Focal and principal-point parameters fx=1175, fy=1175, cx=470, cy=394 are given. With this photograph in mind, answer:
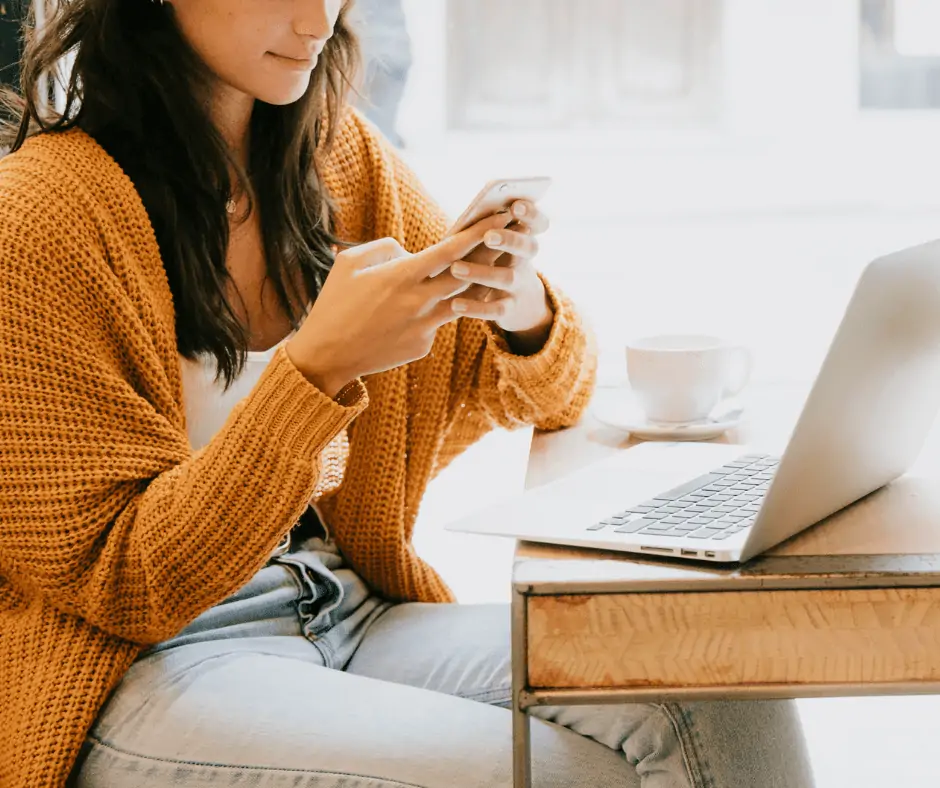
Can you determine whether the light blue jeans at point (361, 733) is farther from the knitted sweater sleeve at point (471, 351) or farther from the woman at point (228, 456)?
the knitted sweater sleeve at point (471, 351)

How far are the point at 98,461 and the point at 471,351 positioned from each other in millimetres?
409

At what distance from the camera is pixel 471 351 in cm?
112

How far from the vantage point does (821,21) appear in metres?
2.58

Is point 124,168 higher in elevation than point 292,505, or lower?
higher

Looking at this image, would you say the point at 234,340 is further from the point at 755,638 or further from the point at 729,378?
the point at 755,638

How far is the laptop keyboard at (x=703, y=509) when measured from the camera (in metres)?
0.68

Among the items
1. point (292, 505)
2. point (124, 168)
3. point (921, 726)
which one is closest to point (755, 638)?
point (292, 505)

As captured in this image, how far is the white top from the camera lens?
989mm

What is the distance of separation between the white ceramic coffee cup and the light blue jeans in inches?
9.7

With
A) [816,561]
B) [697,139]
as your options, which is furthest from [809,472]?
[697,139]

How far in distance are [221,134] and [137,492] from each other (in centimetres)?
37

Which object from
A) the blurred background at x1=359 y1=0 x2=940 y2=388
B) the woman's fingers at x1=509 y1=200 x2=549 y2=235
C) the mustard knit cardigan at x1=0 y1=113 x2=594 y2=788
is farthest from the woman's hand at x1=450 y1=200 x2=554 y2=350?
the blurred background at x1=359 y1=0 x2=940 y2=388

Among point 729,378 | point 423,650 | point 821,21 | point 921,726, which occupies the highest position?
point 821,21

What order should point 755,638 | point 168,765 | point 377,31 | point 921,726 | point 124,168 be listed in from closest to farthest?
point 755,638
point 168,765
point 124,168
point 921,726
point 377,31
